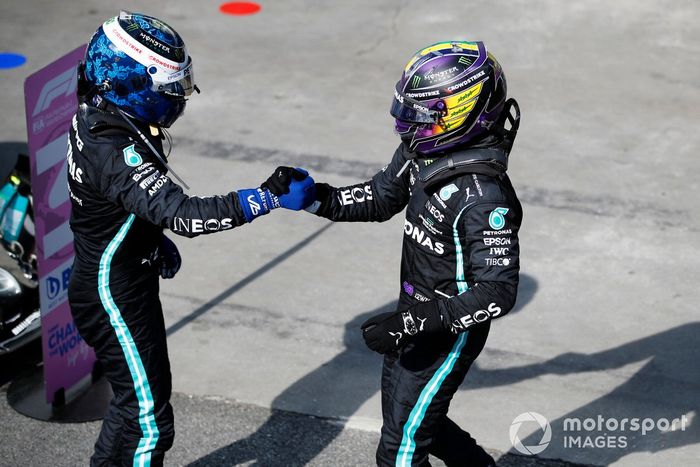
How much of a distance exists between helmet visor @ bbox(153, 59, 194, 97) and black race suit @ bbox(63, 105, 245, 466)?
201 millimetres

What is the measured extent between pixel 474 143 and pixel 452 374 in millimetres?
980

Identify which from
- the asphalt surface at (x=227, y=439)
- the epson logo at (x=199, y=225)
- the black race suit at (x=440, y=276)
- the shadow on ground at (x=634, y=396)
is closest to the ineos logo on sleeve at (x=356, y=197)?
the black race suit at (x=440, y=276)

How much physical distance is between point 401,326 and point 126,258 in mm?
1262

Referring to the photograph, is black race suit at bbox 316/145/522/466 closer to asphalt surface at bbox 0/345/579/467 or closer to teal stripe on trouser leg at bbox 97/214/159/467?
asphalt surface at bbox 0/345/579/467

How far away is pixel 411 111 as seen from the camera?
4012mm

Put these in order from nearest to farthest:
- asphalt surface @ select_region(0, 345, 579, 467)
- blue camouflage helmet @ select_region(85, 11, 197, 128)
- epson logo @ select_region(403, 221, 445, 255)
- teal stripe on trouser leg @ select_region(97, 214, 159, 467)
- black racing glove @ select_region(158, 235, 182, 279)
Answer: epson logo @ select_region(403, 221, 445, 255) → blue camouflage helmet @ select_region(85, 11, 197, 128) → teal stripe on trouser leg @ select_region(97, 214, 159, 467) → black racing glove @ select_region(158, 235, 182, 279) → asphalt surface @ select_region(0, 345, 579, 467)

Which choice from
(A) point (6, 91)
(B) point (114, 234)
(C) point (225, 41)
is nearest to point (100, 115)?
(B) point (114, 234)

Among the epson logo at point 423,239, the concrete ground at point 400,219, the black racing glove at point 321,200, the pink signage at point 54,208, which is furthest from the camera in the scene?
the concrete ground at point 400,219

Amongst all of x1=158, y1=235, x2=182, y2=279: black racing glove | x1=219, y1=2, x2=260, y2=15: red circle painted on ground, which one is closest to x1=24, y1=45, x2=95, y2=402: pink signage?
x1=158, y1=235, x2=182, y2=279: black racing glove

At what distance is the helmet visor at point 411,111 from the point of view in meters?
3.97

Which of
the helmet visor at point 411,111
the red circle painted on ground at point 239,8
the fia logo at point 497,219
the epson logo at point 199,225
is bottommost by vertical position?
the red circle painted on ground at point 239,8

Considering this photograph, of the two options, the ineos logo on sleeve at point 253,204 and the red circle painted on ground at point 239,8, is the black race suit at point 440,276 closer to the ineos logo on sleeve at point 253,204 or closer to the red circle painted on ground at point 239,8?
the ineos logo on sleeve at point 253,204

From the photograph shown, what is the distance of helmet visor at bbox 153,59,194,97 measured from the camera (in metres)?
4.19

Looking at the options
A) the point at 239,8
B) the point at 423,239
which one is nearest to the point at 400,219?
the point at 423,239
